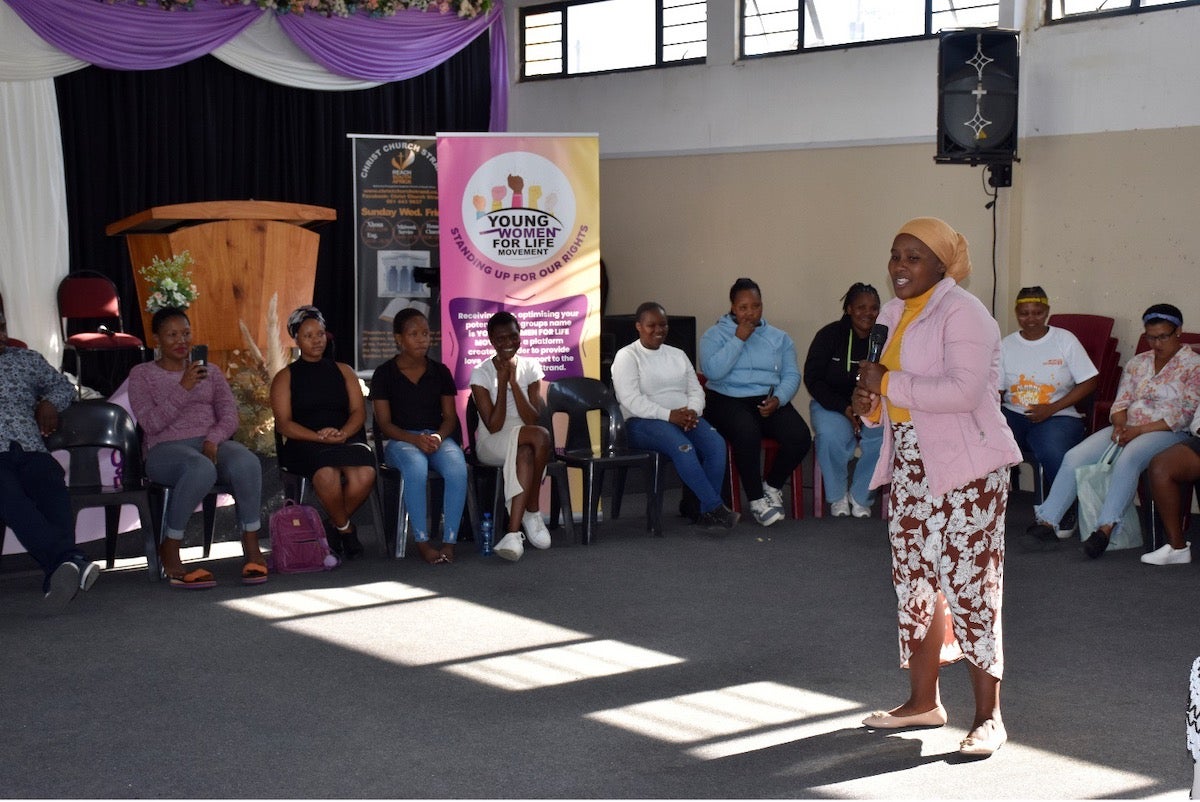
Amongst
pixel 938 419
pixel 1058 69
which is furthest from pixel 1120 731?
pixel 1058 69

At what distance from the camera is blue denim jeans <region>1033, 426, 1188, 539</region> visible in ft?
20.2

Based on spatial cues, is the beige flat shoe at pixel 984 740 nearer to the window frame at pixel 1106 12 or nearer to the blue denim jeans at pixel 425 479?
the blue denim jeans at pixel 425 479

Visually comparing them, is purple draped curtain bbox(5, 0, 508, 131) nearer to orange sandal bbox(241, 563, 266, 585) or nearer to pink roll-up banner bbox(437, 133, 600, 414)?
pink roll-up banner bbox(437, 133, 600, 414)

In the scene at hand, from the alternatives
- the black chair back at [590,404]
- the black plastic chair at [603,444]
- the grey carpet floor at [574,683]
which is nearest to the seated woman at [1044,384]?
the grey carpet floor at [574,683]

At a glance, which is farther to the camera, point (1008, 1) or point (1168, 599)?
point (1008, 1)

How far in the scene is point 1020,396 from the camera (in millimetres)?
6918

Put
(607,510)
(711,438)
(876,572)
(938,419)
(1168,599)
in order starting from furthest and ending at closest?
(607,510) < (711,438) < (876,572) < (1168,599) < (938,419)

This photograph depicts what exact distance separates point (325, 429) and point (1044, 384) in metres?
3.41

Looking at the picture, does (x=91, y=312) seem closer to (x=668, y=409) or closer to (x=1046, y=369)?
(x=668, y=409)

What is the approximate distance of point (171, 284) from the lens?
738cm

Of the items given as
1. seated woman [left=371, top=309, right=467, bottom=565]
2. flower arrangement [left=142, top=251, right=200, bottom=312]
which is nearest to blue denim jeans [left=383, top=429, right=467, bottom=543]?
seated woman [left=371, top=309, right=467, bottom=565]

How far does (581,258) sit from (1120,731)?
3908mm

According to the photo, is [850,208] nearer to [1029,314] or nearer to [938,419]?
[1029,314]

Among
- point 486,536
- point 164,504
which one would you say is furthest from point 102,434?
point 486,536
